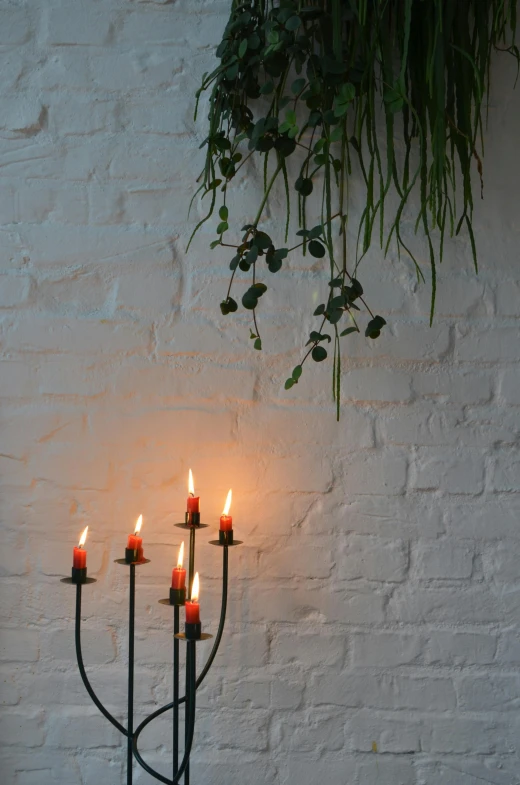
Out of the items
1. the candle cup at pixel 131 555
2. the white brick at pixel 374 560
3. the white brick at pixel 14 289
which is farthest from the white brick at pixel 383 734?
the white brick at pixel 14 289

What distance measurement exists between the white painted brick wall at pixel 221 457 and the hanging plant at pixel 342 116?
55 millimetres

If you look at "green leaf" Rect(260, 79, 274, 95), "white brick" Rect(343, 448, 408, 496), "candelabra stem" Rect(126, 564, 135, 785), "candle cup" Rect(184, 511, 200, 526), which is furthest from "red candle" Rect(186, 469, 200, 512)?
"green leaf" Rect(260, 79, 274, 95)

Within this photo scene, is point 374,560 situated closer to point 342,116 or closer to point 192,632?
point 192,632

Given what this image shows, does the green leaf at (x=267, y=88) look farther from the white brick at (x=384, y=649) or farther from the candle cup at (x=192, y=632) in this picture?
the white brick at (x=384, y=649)

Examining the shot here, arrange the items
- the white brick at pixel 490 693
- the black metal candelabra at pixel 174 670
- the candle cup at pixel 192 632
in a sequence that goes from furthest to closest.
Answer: the white brick at pixel 490 693, the black metal candelabra at pixel 174 670, the candle cup at pixel 192 632

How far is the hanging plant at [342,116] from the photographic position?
1.06 metres

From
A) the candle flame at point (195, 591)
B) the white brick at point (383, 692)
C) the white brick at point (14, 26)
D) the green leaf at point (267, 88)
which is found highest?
the white brick at point (14, 26)

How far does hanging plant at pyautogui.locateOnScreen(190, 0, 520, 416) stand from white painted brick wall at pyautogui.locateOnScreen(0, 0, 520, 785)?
55 millimetres

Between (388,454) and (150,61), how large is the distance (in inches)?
30.7

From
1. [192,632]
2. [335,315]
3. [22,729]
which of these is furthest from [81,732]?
[335,315]

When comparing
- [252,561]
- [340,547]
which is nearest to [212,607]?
[252,561]

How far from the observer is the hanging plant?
1.06m

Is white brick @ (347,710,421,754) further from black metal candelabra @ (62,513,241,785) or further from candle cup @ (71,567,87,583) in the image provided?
candle cup @ (71,567,87,583)

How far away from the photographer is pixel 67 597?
48.9 inches
